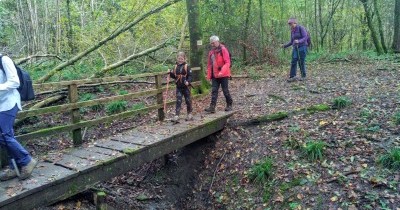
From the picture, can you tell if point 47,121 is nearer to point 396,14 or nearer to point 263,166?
point 263,166

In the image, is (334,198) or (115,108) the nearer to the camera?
(334,198)

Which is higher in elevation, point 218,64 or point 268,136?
point 218,64

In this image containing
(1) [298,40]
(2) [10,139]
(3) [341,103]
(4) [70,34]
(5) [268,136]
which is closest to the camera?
(2) [10,139]

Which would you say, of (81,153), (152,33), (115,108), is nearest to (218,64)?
(115,108)

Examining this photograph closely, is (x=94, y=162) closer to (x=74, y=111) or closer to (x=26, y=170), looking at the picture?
(x=26, y=170)

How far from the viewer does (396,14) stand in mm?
16422

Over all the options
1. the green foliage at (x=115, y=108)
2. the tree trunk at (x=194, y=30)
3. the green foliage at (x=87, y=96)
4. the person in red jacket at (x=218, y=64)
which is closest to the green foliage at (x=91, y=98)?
the green foliage at (x=87, y=96)

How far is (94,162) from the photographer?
221 inches

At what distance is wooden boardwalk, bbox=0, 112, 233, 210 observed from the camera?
15.2ft

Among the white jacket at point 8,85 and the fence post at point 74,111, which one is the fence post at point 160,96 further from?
the white jacket at point 8,85

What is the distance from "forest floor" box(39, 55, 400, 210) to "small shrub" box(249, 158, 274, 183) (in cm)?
8

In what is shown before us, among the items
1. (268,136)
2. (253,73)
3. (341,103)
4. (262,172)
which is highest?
(253,73)

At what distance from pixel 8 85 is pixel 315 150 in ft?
18.3

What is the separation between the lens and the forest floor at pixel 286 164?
596 cm
